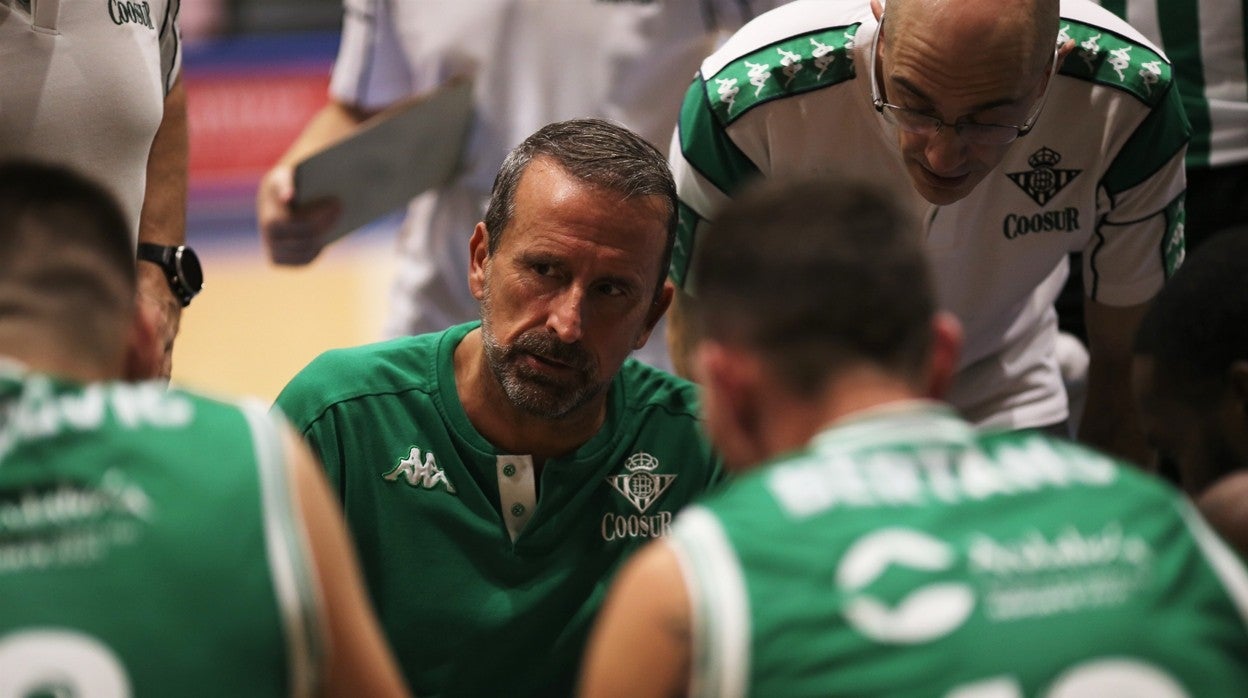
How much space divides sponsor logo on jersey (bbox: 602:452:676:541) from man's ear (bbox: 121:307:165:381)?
112 centimetres

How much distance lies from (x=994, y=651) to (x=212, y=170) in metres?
9.23

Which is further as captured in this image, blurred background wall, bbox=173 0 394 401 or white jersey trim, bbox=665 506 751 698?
blurred background wall, bbox=173 0 394 401

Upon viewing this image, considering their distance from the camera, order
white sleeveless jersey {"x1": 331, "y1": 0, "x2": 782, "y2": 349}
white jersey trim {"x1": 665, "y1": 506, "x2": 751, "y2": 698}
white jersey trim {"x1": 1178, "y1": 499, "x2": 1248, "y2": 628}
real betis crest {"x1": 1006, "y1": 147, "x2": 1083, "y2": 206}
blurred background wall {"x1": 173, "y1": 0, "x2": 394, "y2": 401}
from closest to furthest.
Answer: white jersey trim {"x1": 665, "y1": 506, "x2": 751, "y2": 698} → white jersey trim {"x1": 1178, "y1": 499, "x2": 1248, "y2": 628} → real betis crest {"x1": 1006, "y1": 147, "x2": 1083, "y2": 206} → white sleeveless jersey {"x1": 331, "y1": 0, "x2": 782, "y2": 349} → blurred background wall {"x1": 173, "y1": 0, "x2": 394, "y2": 401}

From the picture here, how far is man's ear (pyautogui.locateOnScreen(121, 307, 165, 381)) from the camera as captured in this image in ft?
6.21

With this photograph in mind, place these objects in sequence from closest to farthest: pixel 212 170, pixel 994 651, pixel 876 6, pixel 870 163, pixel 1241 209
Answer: pixel 994 651, pixel 876 6, pixel 870 163, pixel 1241 209, pixel 212 170

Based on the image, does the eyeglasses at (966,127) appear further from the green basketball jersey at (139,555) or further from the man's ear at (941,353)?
the green basketball jersey at (139,555)

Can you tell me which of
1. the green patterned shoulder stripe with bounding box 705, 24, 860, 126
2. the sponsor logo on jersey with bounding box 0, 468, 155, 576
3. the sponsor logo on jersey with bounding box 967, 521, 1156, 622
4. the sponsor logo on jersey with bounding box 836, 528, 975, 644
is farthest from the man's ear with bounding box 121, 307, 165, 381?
the green patterned shoulder stripe with bounding box 705, 24, 860, 126

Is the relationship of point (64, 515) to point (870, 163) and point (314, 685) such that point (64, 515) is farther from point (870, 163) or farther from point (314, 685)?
point (870, 163)

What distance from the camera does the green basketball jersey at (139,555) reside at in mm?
1616

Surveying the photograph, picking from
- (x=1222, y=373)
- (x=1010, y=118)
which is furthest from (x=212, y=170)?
(x=1222, y=373)

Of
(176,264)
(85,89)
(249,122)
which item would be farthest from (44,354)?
(249,122)

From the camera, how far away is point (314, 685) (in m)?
1.73

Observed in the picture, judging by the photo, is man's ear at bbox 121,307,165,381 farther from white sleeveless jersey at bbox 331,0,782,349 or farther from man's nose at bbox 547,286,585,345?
white sleeveless jersey at bbox 331,0,782,349

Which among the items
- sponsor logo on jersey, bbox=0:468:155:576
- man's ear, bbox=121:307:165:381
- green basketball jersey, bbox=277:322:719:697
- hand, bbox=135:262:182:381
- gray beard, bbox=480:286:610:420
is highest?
man's ear, bbox=121:307:165:381
